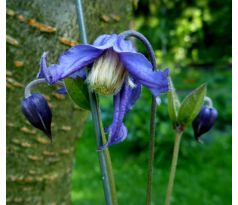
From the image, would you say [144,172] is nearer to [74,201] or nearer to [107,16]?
[74,201]

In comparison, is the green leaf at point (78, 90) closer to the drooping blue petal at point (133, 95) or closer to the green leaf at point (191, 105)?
the drooping blue petal at point (133, 95)

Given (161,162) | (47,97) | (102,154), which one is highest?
(161,162)

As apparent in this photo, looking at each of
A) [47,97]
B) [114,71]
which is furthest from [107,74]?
[47,97]

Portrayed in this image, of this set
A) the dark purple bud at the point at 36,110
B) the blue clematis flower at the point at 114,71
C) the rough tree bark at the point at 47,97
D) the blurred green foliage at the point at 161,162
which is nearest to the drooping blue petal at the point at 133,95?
the blue clematis flower at the point at 114,71

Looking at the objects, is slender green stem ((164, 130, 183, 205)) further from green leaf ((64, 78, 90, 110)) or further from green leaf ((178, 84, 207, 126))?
green leaf ((64, 78, 90, 110))

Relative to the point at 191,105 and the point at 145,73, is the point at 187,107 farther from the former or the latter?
Answer: the point at 145,73
